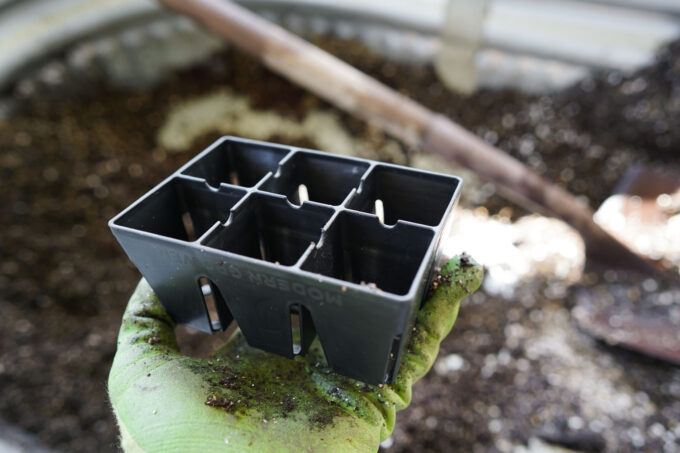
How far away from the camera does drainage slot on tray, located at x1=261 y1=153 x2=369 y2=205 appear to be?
0.78 metres

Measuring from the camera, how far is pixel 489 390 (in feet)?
4.98

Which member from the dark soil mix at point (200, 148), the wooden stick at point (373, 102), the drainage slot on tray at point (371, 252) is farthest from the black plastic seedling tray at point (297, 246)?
the wooden stick at point (373, 102)

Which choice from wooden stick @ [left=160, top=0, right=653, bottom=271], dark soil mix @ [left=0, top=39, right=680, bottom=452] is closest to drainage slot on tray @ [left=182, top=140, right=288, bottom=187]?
dark soil mix @ [left=0, top=39, right=680, bottom=452]

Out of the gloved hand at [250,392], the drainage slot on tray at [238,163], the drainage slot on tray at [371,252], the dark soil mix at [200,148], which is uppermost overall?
the drainage slot on tray at [238,163]

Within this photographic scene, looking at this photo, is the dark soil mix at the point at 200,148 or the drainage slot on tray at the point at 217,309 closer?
the drainage slot on tray at the point at 217,309

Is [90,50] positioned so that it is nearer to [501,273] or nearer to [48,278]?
[48,278]

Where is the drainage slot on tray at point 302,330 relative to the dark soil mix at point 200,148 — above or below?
above

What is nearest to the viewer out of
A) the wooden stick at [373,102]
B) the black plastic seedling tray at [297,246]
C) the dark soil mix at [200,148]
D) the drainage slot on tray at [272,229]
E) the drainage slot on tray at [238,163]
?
the black plastic seedling tray at [297,246]

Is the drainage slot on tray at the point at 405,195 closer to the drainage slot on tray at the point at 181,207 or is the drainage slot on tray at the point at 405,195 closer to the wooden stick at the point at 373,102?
the drainage slot on tray at the point at 181,207

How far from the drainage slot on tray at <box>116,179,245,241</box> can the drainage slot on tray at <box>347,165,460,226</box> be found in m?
0.23

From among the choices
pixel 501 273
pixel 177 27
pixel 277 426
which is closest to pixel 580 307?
pixel 501 273

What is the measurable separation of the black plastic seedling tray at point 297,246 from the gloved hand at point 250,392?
0.14 feet

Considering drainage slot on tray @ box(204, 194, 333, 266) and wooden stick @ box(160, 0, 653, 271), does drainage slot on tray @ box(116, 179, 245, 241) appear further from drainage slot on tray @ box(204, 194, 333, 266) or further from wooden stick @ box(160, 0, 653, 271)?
wooden stick @ box(160, 0, 653, 271)

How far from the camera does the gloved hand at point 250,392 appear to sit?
23.8 inches
